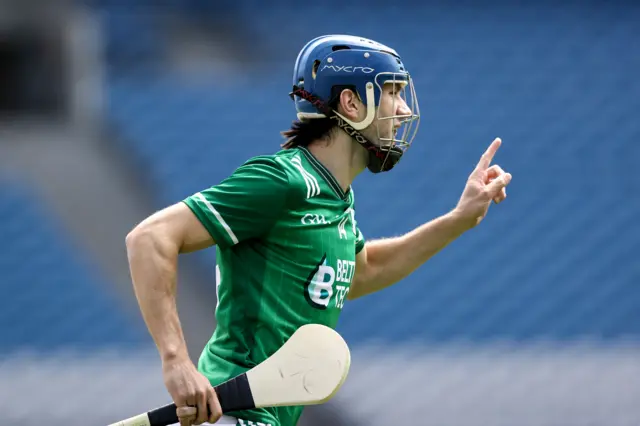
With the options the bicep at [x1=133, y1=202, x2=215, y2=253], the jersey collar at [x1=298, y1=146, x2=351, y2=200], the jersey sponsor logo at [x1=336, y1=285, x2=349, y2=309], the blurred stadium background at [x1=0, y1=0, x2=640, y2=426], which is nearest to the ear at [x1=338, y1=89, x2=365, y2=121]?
the jersey collar at [x1=298, y1=146, x2=351, y2=200]

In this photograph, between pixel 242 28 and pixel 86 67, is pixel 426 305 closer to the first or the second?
pixel 242 28

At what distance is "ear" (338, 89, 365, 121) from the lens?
250 cm

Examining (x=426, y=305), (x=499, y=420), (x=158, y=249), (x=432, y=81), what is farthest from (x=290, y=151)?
(x=432, y=81)

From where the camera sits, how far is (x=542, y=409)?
5.56 m

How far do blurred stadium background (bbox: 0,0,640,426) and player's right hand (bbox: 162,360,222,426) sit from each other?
12.2 feet

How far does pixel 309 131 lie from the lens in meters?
2.52

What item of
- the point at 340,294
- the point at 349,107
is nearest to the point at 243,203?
the point at 340,294

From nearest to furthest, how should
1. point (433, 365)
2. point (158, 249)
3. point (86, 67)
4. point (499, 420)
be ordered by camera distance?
point (158, 249)
point (499, 420)
point (433, 365)
point (86, 67)

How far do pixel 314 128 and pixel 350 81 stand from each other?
15cm

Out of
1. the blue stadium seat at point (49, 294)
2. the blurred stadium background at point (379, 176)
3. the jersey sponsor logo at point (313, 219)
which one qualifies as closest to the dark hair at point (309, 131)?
the jersey sponsor logo at point (313, 219)

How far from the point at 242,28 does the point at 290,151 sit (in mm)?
4922

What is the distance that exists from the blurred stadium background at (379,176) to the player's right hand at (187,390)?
3721 millimetres

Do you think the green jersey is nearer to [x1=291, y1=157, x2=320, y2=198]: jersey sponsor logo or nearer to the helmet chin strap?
[x1=291, y1=157, x2=320, y2=198]: jersey sponsor logo

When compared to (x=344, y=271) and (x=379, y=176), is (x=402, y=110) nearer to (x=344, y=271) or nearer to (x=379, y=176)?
(x=344, y=271)
